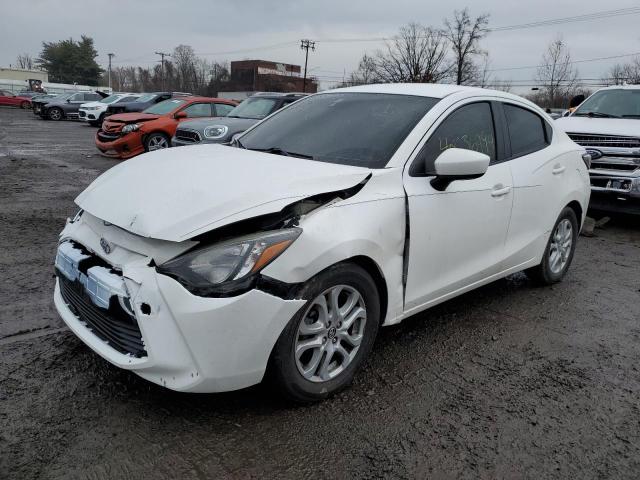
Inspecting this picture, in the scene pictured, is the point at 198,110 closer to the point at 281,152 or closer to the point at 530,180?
the point at 281,152

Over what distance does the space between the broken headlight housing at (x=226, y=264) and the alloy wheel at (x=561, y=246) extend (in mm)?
3125

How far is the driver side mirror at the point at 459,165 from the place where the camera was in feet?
9.89

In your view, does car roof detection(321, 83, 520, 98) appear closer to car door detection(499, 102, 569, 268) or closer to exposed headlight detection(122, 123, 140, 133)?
car door detection(499, 102, 569, 268)

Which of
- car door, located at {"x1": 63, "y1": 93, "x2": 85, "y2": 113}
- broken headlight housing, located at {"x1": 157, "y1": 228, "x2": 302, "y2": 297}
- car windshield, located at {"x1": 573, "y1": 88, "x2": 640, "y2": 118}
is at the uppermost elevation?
car windshield, located at {"x1": 573, "y1": 88, "x2": 640, "y2": 118}

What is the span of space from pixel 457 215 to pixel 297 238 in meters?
1.31

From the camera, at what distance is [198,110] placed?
13.1 m

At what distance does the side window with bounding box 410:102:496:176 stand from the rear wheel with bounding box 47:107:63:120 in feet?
100

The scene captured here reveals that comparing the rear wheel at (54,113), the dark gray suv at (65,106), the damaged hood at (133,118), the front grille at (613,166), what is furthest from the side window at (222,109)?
the rear wheel at (54,113)

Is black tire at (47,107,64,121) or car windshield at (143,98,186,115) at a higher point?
car windshield at (143,98,186,115)

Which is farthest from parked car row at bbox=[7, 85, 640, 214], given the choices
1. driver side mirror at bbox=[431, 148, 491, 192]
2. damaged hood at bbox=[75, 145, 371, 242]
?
driver side mirror at bbox=[431, 148, 491, 192]

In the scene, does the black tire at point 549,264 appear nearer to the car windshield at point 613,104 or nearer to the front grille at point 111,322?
the front grille at point 111,322

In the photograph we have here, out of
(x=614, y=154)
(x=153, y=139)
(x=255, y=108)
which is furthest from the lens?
(x=153, y=139)

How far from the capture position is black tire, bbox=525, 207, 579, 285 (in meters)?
4.54

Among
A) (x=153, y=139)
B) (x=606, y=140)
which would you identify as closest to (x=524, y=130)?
(x=606, y=140)
